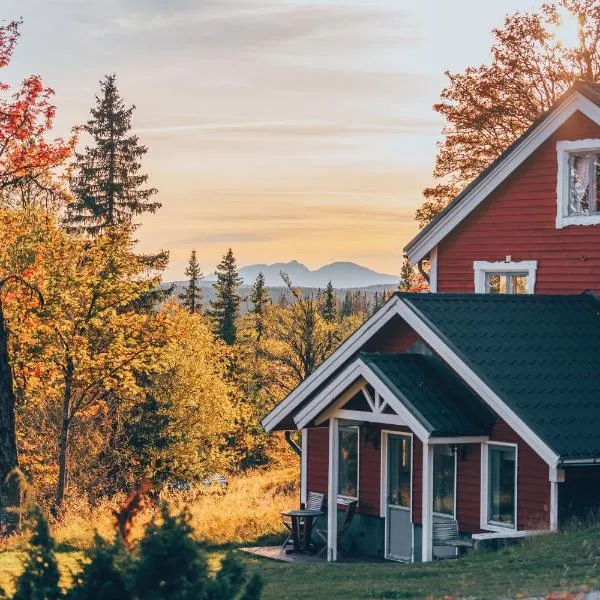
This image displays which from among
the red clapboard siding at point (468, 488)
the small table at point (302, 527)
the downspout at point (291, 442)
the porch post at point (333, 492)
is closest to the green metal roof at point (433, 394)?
A: the red clapboard siding at point (468, 488)

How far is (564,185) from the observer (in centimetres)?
2350

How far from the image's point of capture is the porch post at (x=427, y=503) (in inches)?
784

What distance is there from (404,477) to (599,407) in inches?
169

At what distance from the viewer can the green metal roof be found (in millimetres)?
19750

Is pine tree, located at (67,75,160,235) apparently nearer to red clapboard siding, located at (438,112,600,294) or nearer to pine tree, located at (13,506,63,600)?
red clapboard siding, located at (438,112,600,294)

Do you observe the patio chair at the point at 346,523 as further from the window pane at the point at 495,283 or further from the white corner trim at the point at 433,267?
the window pane at the point at 495,283

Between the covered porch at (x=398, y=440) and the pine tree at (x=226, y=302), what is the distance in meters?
62.1

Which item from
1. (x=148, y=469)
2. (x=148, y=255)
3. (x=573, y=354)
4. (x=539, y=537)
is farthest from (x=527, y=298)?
(x=148, y=255)

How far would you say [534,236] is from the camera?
2414cm

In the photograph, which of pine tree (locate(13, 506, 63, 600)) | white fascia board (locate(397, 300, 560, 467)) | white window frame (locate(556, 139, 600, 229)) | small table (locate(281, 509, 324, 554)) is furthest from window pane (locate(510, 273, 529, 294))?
pine tree (locate(13, 506, 63, 600))

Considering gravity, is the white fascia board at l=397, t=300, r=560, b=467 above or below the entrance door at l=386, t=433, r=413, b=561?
above

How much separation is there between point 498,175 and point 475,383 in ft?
21.2

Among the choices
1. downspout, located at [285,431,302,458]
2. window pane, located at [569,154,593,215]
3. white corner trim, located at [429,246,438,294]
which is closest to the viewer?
window pane, located at [569,154,593,215]

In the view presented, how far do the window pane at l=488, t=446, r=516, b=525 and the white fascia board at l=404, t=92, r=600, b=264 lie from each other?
6.84 m
